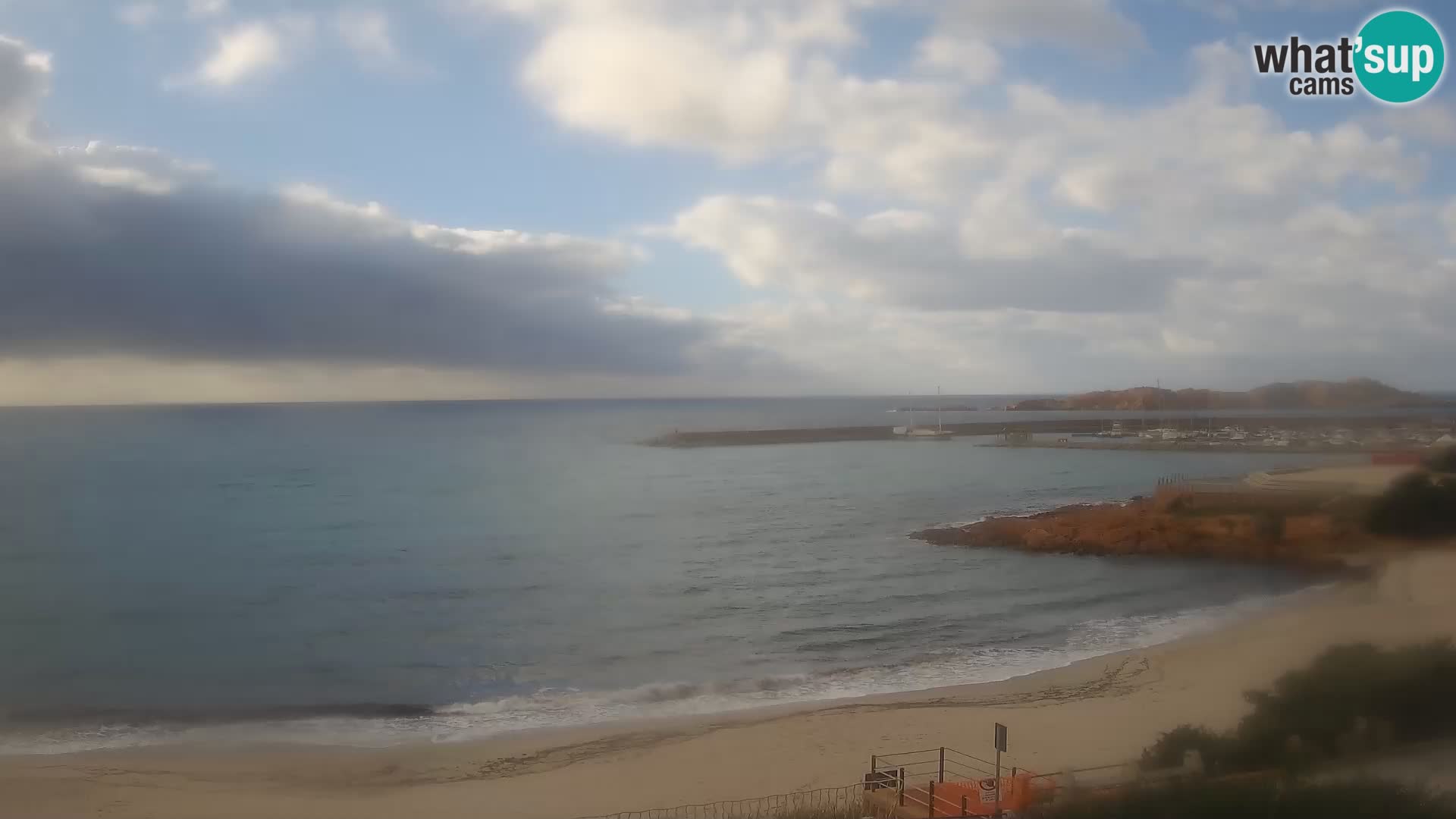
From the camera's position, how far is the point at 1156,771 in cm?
798

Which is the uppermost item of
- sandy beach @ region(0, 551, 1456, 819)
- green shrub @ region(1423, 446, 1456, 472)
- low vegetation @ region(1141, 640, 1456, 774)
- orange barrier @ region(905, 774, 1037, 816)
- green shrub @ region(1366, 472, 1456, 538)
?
green shrub @ region(1423, 446, 1456, 472)

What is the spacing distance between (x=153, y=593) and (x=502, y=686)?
14.3 metres

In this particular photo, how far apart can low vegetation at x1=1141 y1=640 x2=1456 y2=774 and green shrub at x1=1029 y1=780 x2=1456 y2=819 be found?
508mm

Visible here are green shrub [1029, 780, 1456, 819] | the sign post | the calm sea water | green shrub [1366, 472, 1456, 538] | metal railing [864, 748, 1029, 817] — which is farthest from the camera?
the calm sea water

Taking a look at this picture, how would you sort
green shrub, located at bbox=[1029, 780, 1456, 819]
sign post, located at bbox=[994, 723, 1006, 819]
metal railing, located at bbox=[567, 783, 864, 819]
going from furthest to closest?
metal railing, located at bbox=[567, 783, 864, 819] → sign post, located at bbox=[994, 723, 1006, 819] → green shrub, located at bbox=[1029, 780, 1456, 819]

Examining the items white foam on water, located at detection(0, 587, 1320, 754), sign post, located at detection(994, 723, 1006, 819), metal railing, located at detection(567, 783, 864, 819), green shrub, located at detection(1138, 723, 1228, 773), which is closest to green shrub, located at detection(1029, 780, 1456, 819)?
sign post, located at detection(994, 723, 1006, 819)

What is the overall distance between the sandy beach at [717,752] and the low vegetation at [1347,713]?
24cm

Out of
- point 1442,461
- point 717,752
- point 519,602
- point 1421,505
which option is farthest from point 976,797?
point 519,602

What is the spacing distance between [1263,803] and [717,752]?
268 inches

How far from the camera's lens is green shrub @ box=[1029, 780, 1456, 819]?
677cm

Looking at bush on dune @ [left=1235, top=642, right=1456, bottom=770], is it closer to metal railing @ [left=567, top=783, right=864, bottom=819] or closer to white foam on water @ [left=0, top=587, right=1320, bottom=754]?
metal railing @ [left=567, top=783, right=864, bottom=819]

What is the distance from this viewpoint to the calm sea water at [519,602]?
14.8 metres

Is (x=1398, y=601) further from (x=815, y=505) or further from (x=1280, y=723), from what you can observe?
(x=815, y=505)

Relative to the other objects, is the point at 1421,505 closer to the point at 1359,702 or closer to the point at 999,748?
the point at 1359,702
